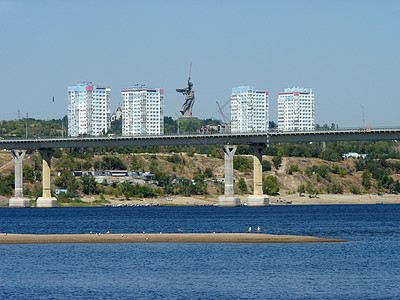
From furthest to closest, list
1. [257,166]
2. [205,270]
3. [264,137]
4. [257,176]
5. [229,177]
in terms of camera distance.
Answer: [229,177]
[257,166]
[257,176]
[264,137]
[205,270]

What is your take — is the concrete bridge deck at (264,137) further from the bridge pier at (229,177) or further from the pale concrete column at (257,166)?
the pale concrete column at (257,166)

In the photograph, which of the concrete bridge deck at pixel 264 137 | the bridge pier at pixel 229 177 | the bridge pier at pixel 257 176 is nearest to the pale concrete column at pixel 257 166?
the bridge pier at pixel 257 176

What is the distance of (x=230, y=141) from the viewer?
627 feet

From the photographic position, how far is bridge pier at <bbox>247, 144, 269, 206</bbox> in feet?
623

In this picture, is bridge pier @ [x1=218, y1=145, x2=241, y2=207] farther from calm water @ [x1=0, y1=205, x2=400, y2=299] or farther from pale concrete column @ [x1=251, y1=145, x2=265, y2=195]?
calm water @ [x1=0, y1=205, x2=400, y2=299]

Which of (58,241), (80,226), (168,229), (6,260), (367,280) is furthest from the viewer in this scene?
(80,226)

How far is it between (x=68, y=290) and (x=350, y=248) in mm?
38099

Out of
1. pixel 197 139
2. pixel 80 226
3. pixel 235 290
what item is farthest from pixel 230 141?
pixel 235 290

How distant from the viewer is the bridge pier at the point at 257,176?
18988 cm

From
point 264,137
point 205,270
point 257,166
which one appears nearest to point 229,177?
point 257,166

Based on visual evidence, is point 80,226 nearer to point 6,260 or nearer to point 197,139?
point 6,260

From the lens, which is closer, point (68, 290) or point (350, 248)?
point (68, 290)

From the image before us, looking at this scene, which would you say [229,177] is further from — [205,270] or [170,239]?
[205,270]

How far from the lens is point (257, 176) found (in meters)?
190
